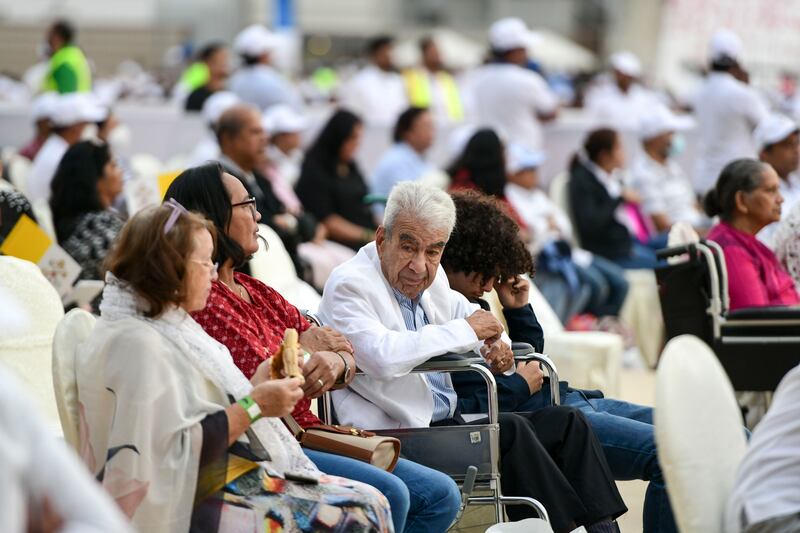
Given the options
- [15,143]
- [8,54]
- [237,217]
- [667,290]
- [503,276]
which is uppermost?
[237,217]

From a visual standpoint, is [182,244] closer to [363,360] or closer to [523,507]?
[363,360]

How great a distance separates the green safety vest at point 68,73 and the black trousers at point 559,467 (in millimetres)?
6812

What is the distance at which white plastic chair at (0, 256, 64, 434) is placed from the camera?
427cm

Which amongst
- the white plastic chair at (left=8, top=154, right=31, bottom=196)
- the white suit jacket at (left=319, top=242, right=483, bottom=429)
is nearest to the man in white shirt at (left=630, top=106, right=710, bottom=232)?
the white plastic chair at (left=8, top=154, right=31, bottom=196)

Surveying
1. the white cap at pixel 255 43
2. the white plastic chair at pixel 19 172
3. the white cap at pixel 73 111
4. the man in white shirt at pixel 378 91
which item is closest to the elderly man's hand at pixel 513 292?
the white cap at pixel 73 111

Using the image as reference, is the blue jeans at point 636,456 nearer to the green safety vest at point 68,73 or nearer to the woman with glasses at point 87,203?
the woman with glasses at point 87,203

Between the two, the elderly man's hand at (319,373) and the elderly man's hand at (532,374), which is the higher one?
the elderly man's hand at (319,373)

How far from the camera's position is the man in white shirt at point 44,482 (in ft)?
6.26

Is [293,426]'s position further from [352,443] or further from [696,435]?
[696,435]

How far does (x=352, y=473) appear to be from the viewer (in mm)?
A: 3490

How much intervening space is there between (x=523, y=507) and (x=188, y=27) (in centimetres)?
2804

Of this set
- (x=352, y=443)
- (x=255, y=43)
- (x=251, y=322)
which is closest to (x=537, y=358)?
(x=352, y=443)

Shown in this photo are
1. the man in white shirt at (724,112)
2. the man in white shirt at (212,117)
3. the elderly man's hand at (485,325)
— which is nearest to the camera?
the elderly man's hand at (485,325)

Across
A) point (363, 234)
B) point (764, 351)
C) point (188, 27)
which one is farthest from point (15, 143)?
point (188, 27)
